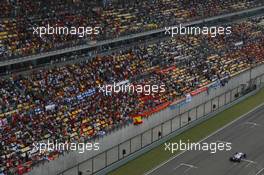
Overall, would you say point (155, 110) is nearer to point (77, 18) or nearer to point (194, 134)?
point (194, 134)

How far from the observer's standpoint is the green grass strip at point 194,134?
39.0 meters

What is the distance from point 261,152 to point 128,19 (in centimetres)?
2270

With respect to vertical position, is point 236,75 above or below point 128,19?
below

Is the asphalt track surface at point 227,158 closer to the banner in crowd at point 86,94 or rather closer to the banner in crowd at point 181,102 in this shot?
the banner in crowd at point 181,102

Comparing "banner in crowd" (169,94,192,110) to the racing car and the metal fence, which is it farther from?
the racing car

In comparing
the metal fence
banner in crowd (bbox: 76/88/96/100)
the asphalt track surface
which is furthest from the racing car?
banner in crowd (bbox: 76/88/96/100)

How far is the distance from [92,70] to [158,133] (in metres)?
9.02

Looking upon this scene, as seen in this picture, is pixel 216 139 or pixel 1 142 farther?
pixel 216 139

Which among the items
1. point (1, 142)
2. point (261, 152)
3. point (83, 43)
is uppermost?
point (83, 43)

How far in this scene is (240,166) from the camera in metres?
39.3

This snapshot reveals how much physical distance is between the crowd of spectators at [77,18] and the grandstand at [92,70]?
9 cm

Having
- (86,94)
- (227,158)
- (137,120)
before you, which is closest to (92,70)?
(86,94)

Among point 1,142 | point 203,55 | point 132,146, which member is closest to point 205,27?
point 203,55

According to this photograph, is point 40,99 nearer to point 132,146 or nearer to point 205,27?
point 132,146
